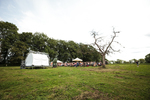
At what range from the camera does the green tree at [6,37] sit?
→ 2588 centimetres

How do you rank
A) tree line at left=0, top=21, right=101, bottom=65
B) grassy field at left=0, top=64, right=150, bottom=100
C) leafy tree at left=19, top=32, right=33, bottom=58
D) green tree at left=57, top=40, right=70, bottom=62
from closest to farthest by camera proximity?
1. grassy field at left=0, top=64, right=150, bottom=100
2. tree line at left=0, top=21, right=101, bottom=65
3. leafy tree at left=19, top=32, right=33, bottom=58
4. green tree at left=57, top=40, right=70, bottom=62

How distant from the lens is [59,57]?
1645 inches

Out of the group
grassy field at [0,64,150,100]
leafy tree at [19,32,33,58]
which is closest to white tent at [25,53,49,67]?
grassy field at [0,64,150,100]

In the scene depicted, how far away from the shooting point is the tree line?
86.7ft

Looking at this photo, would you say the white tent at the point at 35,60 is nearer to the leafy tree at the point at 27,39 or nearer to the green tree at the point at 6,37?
the green tree at the point at 6,37

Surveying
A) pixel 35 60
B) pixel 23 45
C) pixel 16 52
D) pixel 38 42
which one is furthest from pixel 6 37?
pixel 35 60

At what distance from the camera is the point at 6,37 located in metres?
27.2

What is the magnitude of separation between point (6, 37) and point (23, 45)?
6.37 metres

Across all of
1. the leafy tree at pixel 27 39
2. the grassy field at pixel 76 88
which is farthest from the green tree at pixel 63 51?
the grassy field at pixel 76 88

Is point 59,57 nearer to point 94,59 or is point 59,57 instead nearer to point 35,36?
point 35,36

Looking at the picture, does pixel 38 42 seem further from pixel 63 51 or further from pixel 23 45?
pixel 63 51

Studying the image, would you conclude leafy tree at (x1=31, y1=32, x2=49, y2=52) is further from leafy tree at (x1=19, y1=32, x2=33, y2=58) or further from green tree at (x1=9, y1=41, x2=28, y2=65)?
green tree at (x1=9, y1=41, x2=28, y2=65)

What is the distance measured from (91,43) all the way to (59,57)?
29.9 m

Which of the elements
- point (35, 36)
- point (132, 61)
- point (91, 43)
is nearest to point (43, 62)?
point (91, 43)
